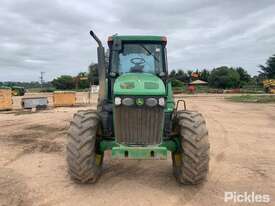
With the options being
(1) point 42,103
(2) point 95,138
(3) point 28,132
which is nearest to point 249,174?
(2) point 95,138

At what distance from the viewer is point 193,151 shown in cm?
736

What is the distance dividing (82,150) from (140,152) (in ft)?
3.27

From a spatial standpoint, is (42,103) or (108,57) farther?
(42,103)

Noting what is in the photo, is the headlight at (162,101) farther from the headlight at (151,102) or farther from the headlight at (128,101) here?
the headlight at (128,101)

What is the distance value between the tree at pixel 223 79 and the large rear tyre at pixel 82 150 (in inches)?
3285

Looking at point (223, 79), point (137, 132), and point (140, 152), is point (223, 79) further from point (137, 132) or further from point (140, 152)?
point (140, 152)

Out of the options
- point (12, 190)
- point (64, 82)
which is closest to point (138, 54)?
point (12, 190)

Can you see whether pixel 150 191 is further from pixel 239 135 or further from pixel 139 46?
pixel 239 135

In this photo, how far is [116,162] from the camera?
9.62 meters

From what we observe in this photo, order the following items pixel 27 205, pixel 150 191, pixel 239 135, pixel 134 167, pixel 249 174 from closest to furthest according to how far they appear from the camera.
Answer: pixel 27 205 < pixel 150 191 < pixel 249 174 < pixel 134 167 < pixel 239 135

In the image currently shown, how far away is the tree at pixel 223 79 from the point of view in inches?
3511

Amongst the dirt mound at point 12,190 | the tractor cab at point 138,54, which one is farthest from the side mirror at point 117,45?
the dirt mound at point 12,190

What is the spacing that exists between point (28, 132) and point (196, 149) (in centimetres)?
927

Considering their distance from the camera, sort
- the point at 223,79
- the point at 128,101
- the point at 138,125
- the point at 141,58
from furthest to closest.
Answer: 1. the point at 223,79
2. the point at 141,58
3. the point at 138,125
4. the point at 128,101
